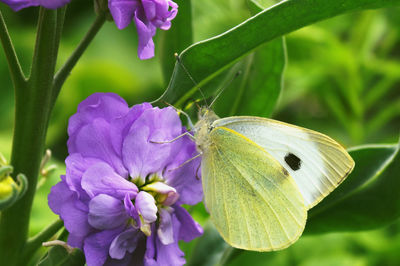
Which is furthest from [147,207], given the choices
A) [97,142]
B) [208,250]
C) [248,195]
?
[208,250]

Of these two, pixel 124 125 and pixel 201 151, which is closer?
pixel 124 125

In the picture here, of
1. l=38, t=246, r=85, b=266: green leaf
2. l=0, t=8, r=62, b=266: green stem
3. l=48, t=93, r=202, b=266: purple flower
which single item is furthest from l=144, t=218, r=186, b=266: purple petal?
l=0, t=8, r=62, b=266: green stem

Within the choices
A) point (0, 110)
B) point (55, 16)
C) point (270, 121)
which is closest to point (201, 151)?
point (270, 121)

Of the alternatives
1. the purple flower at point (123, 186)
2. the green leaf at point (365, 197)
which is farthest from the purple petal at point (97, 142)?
the green leaf at point (365, 197)

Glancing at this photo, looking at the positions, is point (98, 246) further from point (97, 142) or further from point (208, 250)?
point (208, 250)

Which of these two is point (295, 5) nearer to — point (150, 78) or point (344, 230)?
point (344, 230)

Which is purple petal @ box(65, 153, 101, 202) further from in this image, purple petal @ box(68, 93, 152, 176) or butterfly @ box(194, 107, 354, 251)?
butterfly @ box(194, 107, 354, 251)

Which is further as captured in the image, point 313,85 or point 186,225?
point 313,85
